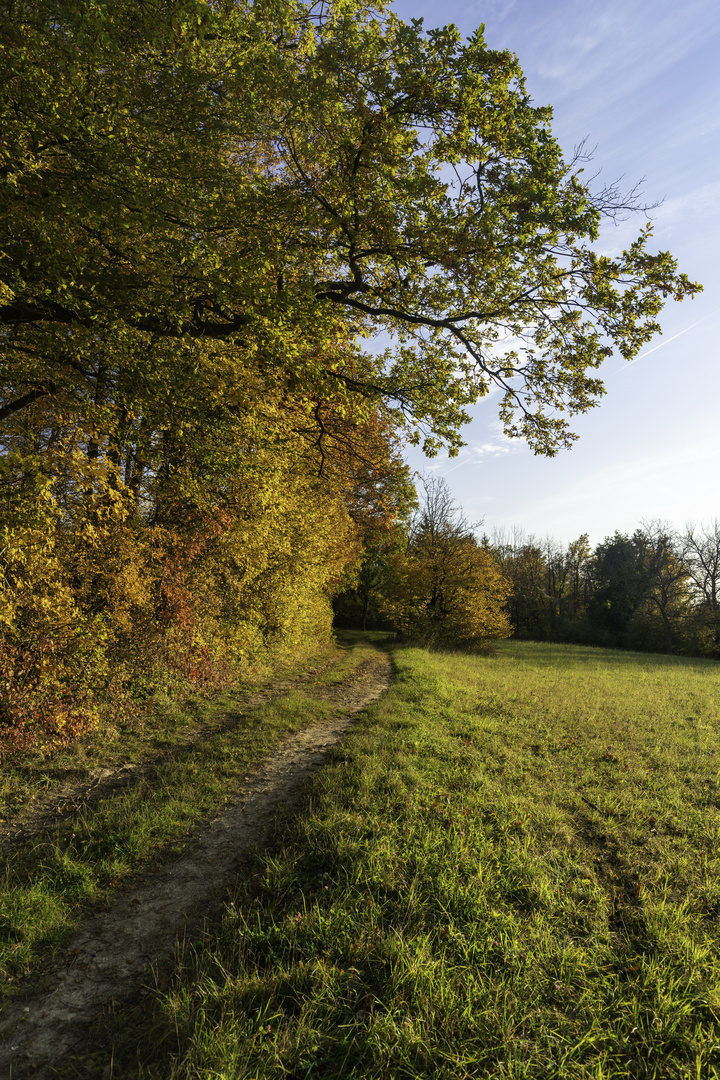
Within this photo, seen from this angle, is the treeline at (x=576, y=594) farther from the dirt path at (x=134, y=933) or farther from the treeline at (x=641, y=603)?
the dirt path at (x=134, y=933)

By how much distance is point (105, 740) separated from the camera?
7.75 m

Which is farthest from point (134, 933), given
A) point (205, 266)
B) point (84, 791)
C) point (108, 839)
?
point (205, 266)

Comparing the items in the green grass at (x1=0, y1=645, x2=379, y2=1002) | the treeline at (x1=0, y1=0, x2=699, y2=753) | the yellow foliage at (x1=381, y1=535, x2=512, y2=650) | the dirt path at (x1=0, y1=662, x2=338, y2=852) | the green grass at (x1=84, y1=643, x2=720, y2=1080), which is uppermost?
the treeline at (x1=0, y1=0, x2=699, y2=753)

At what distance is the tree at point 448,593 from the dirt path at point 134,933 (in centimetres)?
2198

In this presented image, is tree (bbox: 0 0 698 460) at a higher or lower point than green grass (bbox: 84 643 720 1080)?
higher

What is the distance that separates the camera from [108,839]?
4.93 m

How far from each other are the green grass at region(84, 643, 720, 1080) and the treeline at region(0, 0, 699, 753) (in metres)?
5.14

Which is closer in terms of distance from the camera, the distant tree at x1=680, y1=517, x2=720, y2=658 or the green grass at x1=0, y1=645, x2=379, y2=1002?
the green grass at x1=0, y1=645, x2=379, y2=1002

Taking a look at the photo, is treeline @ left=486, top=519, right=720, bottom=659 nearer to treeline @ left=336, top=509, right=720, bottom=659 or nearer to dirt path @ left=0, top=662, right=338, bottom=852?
treeline @ left=336, top=509, right=720, bottom=659

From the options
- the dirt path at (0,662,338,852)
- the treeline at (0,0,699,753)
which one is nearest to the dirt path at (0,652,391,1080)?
the dirt path at (0,662,338,852)

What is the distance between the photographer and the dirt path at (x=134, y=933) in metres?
2.84

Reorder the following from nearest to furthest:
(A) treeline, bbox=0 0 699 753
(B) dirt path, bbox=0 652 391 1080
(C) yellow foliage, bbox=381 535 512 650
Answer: (B) dirt path, bbox=0 652 391 1080
(A) treeline, bbox=0 0 699 753
(C) yellow foliage, bbox=381 535 512 650

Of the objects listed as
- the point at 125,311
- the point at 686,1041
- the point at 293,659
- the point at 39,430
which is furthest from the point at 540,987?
the point at 293,659

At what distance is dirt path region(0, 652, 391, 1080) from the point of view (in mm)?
2840
